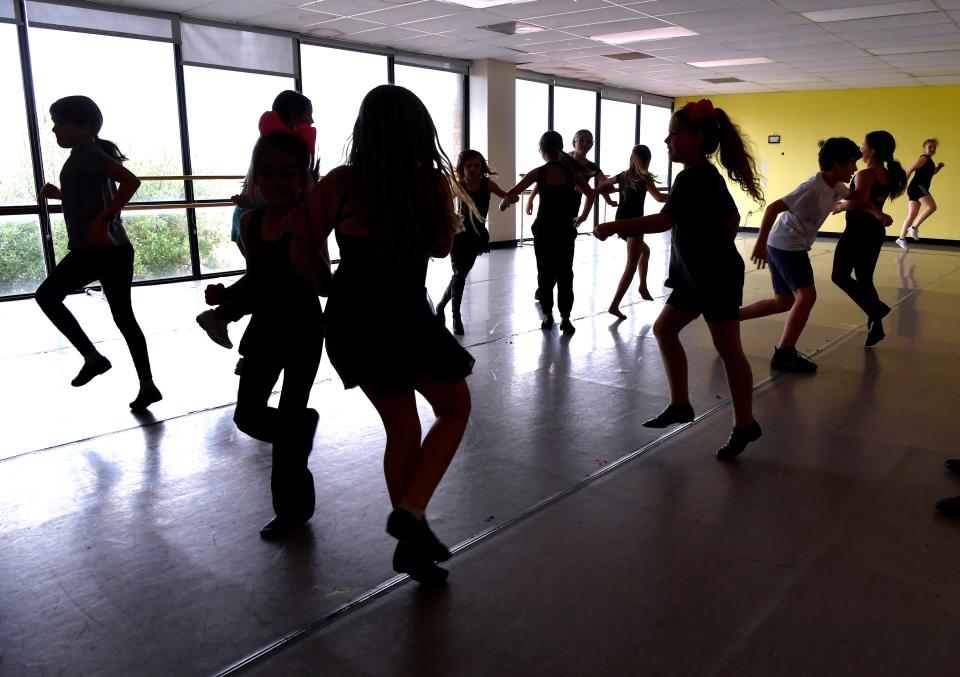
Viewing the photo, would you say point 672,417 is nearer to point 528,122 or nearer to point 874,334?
point 874,334

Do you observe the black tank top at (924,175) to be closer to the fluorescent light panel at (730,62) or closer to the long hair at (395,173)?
the fluorescent light panel at (730,62)

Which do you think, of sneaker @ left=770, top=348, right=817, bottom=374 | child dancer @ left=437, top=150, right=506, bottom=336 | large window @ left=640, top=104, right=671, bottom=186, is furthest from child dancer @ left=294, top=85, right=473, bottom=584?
large window @ left=640, top=104, right=671, bottom=186

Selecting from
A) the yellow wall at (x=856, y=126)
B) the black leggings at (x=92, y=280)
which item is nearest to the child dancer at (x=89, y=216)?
the black leggings at (x=92, y=280)

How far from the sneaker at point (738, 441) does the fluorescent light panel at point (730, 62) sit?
9343mm

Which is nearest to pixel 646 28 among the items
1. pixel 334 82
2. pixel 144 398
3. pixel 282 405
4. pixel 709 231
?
pixel 334 82

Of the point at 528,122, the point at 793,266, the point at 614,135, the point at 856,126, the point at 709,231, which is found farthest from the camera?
the point at 614,135

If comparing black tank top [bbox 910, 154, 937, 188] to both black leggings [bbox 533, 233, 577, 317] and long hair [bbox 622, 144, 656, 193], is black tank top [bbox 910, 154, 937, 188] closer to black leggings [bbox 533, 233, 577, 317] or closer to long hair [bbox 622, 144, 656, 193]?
long hair [bbox 622, 144, 656, 193]

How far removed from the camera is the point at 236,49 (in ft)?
27.8

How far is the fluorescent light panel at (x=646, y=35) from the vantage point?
348 inches

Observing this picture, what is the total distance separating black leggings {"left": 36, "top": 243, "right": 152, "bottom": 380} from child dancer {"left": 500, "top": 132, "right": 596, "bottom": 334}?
102 inches

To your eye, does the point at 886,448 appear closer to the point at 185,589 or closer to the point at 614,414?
the point at 614,414

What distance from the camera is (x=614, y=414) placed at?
3.52 m

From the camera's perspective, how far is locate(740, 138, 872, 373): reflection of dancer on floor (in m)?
3.96

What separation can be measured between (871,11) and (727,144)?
622 centimetres
